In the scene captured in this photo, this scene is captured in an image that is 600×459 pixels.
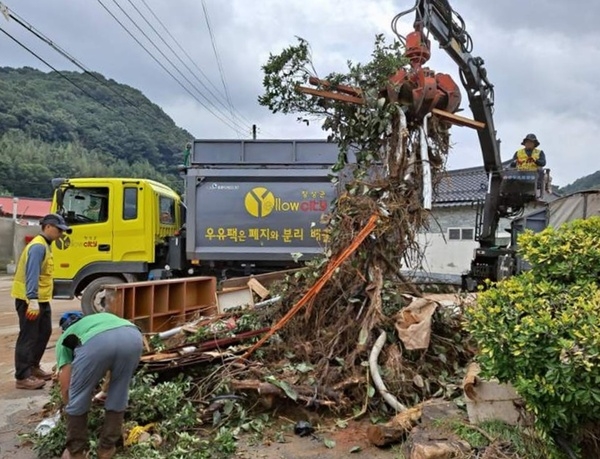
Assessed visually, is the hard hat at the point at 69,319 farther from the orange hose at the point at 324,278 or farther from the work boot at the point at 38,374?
the work boot at the point at 38,374

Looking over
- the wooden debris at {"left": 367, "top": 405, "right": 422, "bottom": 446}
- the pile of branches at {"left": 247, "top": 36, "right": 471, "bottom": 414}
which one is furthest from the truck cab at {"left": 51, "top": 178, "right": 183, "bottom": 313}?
the wooden debris at {"left": 367, "top": 405, "right": 422, "bottom": 446}

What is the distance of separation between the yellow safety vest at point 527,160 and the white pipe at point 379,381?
546 centimetres

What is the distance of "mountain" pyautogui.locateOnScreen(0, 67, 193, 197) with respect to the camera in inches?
1319

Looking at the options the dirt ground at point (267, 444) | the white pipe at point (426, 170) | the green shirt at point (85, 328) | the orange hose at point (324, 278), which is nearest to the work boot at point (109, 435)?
the green shirt at point (85, 328)

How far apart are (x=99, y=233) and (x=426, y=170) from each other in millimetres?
5474

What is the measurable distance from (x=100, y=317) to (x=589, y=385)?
2.87 metres

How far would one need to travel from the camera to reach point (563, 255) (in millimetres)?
2869

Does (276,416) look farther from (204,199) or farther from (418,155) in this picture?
(204,199)

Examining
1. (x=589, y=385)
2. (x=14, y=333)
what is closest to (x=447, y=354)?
(x=589, y=385)

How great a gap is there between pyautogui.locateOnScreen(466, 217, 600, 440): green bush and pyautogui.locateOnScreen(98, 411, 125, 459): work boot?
7.80 feet

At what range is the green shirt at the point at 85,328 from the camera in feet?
10.2

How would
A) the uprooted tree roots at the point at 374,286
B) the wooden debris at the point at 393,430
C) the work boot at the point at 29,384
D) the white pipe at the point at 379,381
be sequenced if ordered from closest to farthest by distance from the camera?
the wooden debris at the point at 393,430
the white pipe at the point at 379,381
the uprooted tree roots at the point at 374,286
the work boot at the point at 29,384

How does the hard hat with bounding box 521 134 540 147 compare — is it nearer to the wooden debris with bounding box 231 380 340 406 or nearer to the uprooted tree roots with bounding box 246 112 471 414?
the uprooted tree roots with bounding box 246 112 471 414

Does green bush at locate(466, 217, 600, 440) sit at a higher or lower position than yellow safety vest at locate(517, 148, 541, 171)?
lower
